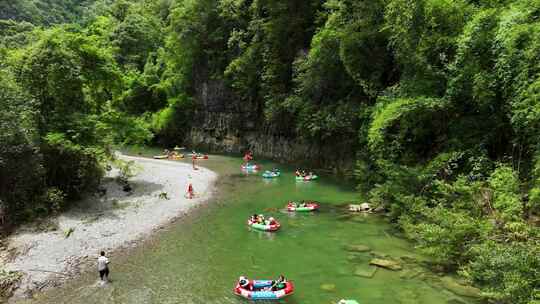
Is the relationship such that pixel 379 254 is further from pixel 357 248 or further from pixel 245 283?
pixel 245 283

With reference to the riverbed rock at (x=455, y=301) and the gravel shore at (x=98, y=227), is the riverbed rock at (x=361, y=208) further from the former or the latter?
the riverbed rock at (x=455, y=301)

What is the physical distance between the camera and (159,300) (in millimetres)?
15828

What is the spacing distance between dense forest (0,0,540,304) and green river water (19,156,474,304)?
1826 mm

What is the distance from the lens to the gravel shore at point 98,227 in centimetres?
1834

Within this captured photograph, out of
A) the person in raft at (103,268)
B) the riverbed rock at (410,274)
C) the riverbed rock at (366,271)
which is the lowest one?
the person in raft at (103,268)

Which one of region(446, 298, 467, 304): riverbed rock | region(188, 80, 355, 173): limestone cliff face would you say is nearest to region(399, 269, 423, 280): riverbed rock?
region(446, 298, 467, 304): riverbed rock

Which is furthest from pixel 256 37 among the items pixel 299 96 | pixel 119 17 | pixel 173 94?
pixel 119 17

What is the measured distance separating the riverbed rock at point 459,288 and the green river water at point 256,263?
331 millimetres

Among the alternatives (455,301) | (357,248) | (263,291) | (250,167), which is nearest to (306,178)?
(250,167)

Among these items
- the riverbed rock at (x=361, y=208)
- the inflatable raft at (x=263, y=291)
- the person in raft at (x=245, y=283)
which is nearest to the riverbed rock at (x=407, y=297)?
the inflatable raft at (x=263, y=291)

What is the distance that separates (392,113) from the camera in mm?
24312

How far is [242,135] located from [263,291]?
37.8m

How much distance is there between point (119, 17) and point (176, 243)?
288 feet

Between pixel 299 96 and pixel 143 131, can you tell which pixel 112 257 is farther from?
pixel 299 96
